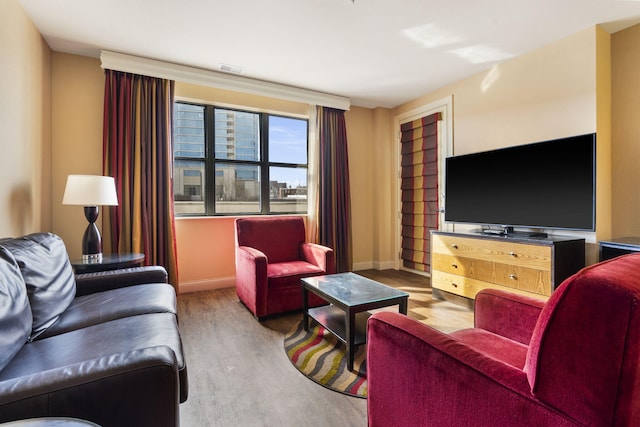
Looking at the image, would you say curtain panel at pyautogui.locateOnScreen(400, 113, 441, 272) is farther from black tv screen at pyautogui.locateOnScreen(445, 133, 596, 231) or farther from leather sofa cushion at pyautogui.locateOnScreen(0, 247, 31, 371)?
leather sofa cushion at pyautogui.locateOnScreen(0, 247, 31, 371)

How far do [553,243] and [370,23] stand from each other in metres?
2.27

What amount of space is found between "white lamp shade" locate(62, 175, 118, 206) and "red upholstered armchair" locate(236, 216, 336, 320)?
120cm

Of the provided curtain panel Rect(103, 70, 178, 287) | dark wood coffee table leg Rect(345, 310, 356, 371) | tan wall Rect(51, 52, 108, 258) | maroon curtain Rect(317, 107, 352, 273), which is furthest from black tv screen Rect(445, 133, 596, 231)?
tan wall Rect(51, 52, 108, 258)

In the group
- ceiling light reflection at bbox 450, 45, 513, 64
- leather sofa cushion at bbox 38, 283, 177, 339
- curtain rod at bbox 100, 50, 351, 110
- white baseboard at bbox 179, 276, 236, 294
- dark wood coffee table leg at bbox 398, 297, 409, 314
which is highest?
ceiling light reflection at bbox 450, 45, 513, 64

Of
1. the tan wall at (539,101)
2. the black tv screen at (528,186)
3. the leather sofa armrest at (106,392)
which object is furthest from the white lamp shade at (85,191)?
the tan wall at (539,101)

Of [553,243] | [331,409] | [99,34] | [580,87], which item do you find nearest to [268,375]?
[331,409]

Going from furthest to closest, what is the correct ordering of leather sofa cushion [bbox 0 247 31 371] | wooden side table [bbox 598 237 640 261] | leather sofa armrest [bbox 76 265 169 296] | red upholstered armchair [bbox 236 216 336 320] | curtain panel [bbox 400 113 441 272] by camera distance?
curtain panel [bbox 400 113 441 272], red upholstered armchair [bbox 236 216 336 320], wooden side table [bbox 598 237 640 261], leather sofa armrest [bbox 76 265 169 296], leather sofa cushion [bbox 0 247 31 371]

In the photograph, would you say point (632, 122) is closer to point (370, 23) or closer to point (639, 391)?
point (370, 23)

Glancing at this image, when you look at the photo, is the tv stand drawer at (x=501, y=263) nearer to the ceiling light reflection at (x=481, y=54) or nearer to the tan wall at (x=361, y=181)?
A: the tan wall at (x=361, y=181)

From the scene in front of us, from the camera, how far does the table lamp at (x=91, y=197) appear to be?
2.42 meters

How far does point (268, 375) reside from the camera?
1.87 metres

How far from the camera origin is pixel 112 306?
5.60ft

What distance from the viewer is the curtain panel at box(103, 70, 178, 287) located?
10.1ft

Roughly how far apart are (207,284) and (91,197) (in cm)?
164
